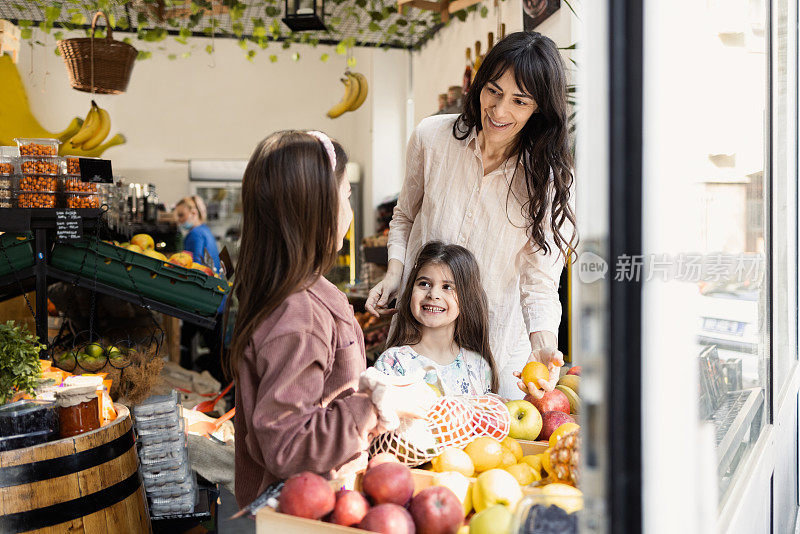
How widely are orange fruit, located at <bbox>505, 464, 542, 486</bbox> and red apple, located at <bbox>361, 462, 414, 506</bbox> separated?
0.98ft

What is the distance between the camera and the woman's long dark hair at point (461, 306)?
6.91 feet

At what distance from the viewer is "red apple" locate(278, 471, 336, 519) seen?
43.3 inches

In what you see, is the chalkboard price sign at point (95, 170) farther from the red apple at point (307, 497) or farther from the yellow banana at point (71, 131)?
the yellow banana at point (71, 131)

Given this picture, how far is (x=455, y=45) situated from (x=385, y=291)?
4637mm

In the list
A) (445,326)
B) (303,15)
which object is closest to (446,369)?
(445,326)

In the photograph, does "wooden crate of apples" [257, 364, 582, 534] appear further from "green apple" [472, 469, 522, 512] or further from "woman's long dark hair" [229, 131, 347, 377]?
"woman's long dark hair" [229, 131, 347, 377]

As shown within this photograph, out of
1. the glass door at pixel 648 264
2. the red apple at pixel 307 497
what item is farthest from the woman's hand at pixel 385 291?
the glass door at pixel 648 264

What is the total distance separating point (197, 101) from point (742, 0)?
842 centimetres

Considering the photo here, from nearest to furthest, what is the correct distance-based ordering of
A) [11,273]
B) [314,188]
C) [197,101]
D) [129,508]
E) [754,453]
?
[314,188] → [754,453] → [129,508] → [11,273] → [197,101]

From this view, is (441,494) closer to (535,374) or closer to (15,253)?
(535,374)

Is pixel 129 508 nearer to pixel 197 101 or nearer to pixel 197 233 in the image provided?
pixel 197 233

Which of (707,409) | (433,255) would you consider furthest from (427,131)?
(707,409)

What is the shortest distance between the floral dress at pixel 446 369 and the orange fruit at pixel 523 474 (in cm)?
58

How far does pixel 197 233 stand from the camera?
20.8 feet
